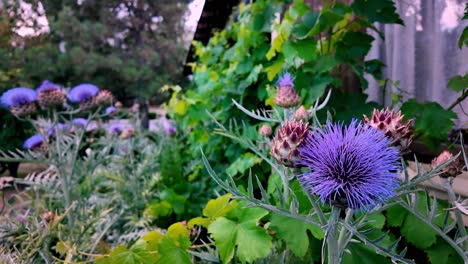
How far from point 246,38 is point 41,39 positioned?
8.84m

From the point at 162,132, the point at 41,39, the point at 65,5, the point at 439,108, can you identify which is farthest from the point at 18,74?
the point at 439,108

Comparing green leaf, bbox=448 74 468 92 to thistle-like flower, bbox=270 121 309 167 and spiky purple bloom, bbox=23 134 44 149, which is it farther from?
spiky purple bloom, bbox=23 134 44 149

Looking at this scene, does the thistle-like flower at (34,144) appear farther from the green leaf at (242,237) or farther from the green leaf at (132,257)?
the green leaf at (242,237)

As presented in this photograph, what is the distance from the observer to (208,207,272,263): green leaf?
32.7 inches

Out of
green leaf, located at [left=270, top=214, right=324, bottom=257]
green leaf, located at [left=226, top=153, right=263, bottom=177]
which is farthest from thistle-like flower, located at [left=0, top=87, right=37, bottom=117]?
green leaf, located at [left=270, top=214, right=324, bottom=257]

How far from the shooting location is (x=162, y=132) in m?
4.31

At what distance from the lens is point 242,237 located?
861 mm

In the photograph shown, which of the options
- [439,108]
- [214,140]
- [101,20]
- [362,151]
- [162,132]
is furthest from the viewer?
[101,20]

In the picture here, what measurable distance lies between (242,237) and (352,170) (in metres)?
0.43

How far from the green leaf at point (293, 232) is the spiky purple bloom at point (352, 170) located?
0.33m

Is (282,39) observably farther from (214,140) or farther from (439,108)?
(214,140)

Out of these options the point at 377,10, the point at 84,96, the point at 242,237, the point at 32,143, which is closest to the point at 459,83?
the point at 377,10

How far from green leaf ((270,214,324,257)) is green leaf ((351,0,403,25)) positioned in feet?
2.36

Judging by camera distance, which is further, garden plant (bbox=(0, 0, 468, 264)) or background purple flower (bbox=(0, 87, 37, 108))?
background purple flower (bbox=(0, 87, 37, 108))
